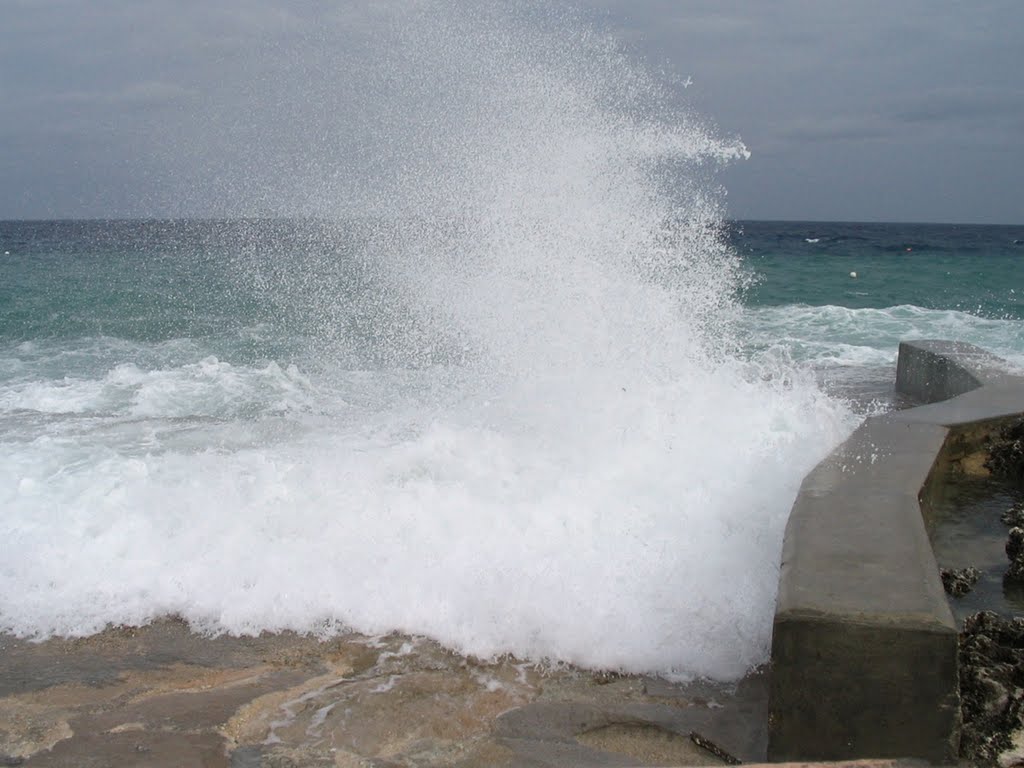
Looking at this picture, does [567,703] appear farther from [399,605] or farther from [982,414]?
[982,414]

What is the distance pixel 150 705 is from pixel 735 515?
2.40 metres

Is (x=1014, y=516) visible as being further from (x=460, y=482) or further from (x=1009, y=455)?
(x=460, y=482)

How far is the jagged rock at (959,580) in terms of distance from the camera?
129 inches

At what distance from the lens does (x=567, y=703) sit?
321 cm

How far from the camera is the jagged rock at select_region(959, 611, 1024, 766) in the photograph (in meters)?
2.41

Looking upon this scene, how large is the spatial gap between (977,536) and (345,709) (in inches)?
97.2

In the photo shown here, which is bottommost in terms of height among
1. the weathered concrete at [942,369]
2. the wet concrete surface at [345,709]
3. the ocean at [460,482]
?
the wet concrete surface at [345,709]

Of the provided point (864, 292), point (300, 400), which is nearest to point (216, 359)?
point (300, 400)

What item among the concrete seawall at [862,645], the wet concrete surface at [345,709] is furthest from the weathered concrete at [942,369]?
the wet concrete surface at [345,709]

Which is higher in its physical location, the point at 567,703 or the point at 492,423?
the point at 492,423

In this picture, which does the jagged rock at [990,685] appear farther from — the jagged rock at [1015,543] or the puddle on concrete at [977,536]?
the jagged rock at [1015,543]

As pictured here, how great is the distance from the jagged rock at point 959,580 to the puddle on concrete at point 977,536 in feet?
0.06

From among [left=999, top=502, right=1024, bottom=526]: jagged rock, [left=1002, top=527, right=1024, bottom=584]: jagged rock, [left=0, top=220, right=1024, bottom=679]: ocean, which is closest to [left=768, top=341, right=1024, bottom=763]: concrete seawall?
[left=1002, top=527, right=1024, bottom=584]: jagged rock

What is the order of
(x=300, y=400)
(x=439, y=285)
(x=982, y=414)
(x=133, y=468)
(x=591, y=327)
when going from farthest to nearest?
1. (x=439, y=285)
2. (x=300, y=400)
3. (x=591, y=327)
4. (x=133, y=468)
5. (x=982, y=414)
